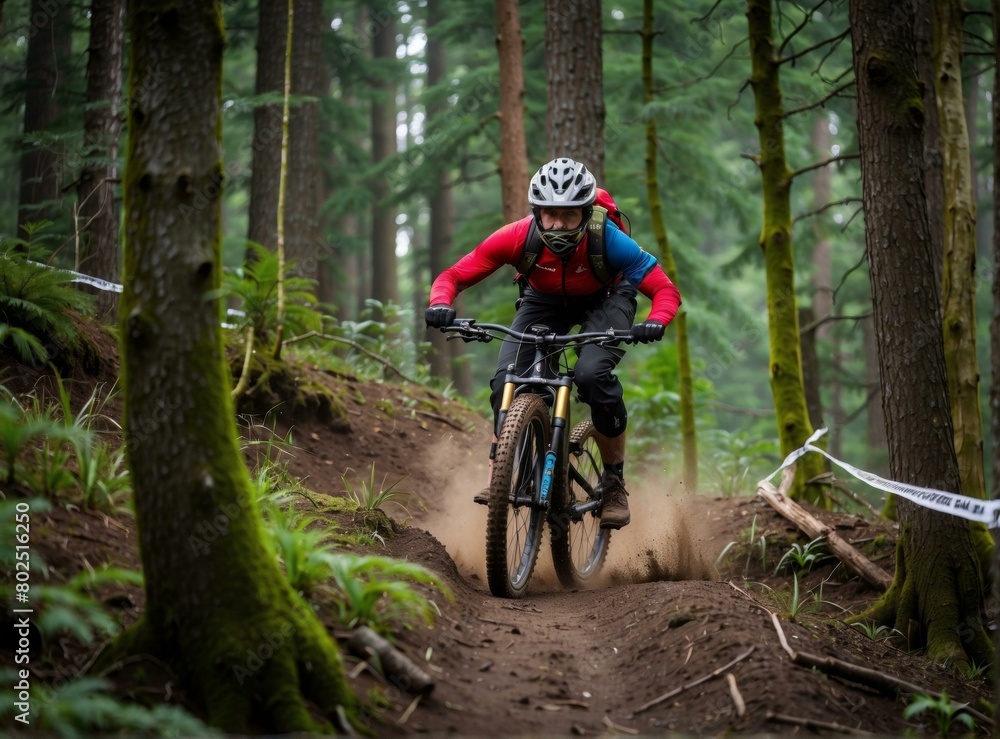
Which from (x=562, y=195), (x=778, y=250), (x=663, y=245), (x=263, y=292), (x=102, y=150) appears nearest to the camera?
(x=562, y=195)

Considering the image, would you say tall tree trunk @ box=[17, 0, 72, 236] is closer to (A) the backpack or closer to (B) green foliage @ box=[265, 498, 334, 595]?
(A) the backpack

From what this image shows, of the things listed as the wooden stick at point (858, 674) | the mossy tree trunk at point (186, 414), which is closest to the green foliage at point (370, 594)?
the mossy tree trunk at point (186, 414)

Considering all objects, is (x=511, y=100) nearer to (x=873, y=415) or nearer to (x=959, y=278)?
(x=959, y=278)

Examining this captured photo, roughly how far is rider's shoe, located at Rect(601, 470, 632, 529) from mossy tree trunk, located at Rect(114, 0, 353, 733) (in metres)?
3.80

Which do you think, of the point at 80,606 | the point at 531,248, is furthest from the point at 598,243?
the point at 80,606

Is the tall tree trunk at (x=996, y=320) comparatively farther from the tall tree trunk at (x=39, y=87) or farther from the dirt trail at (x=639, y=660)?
the tall tree trunk at (x=39, y=87)

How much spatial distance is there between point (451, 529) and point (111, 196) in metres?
5.29

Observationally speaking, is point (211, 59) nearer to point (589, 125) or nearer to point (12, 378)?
point (12, 378)

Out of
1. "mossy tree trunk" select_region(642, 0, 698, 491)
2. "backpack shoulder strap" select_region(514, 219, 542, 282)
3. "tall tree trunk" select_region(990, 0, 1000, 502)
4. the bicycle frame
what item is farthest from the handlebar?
"mossy tree trunk" select_region(642, 0, 698, 491)

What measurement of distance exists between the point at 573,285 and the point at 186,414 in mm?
3849

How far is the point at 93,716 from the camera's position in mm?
2922

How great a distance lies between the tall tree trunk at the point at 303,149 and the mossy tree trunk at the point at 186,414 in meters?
10.2

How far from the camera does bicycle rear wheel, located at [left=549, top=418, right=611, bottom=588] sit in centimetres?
662

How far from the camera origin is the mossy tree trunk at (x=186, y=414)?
343cm
